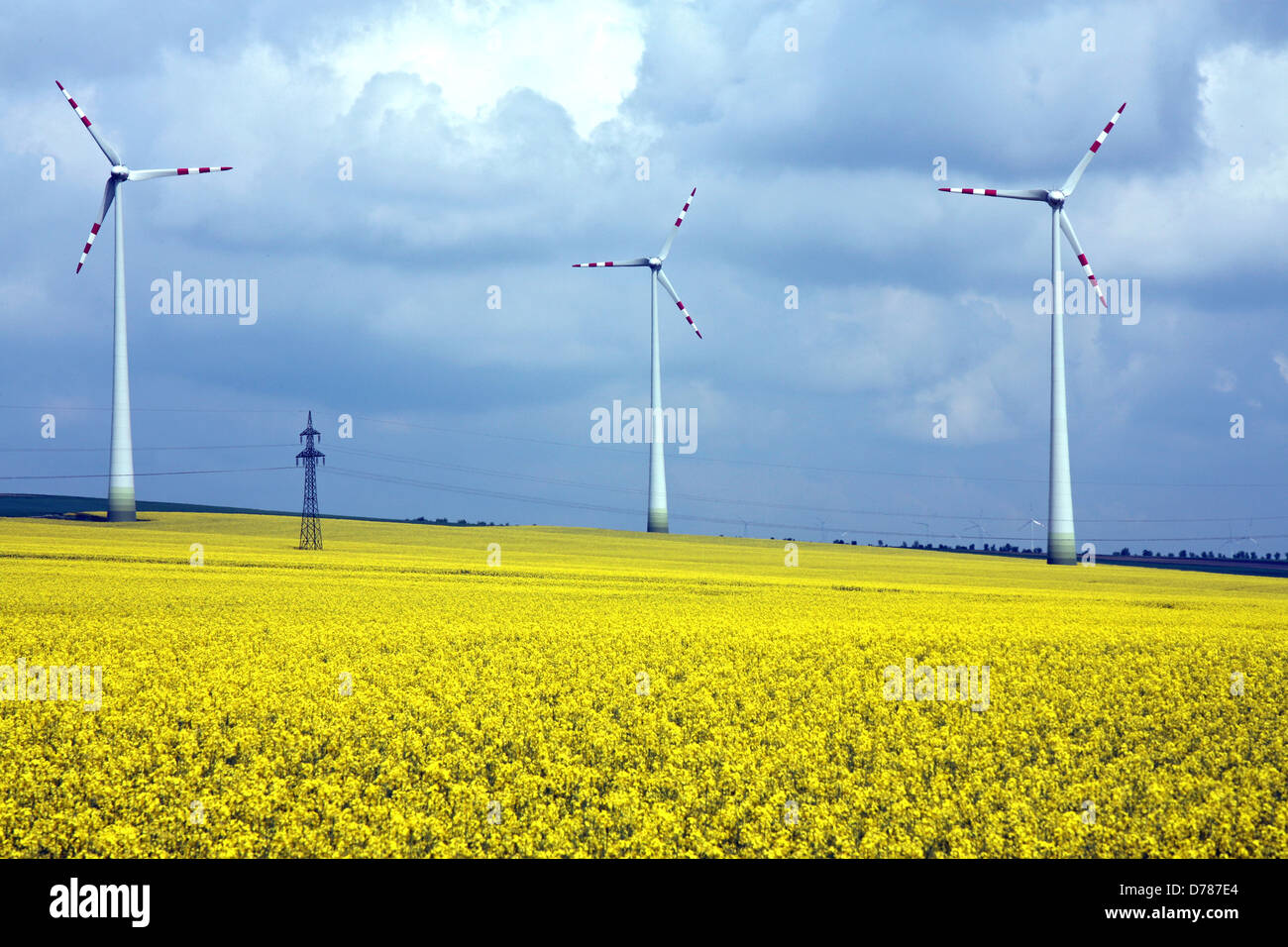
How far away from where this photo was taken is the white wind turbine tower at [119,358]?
289 ft

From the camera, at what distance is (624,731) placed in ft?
64.8

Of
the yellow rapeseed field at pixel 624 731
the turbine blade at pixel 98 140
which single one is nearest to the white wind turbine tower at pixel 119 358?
the turbine blade at pixel 98 140

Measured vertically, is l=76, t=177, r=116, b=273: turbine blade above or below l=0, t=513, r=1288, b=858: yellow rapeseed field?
above

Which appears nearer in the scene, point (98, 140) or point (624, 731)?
point (624, 731)

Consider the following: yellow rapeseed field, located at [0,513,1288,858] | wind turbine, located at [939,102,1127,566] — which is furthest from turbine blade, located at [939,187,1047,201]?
yellow rapeseed field, located at [0,513,1288,858]

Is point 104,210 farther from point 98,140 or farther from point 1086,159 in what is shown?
point 1086,159

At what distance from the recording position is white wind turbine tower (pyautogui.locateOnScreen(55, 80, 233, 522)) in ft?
289

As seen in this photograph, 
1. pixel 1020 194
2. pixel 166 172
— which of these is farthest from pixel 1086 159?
pixel 166 172

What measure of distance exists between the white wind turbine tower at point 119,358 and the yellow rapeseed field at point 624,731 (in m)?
56.5

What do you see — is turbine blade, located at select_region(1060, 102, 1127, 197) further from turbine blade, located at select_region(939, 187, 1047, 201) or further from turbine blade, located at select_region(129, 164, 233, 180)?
turbine blade, located at select_region(129, 164, 233, 180)

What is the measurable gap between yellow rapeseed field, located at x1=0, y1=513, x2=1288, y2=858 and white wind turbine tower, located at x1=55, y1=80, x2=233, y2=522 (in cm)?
5654

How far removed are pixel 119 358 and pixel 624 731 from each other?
87.8 meters

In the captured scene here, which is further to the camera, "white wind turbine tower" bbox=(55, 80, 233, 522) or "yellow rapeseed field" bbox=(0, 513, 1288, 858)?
"white wind turbine tower" bbox=(55, 80, 233, 522)

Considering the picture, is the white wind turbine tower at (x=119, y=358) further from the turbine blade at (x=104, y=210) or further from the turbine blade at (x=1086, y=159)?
the turbine blade at (x=1086, y=159)
